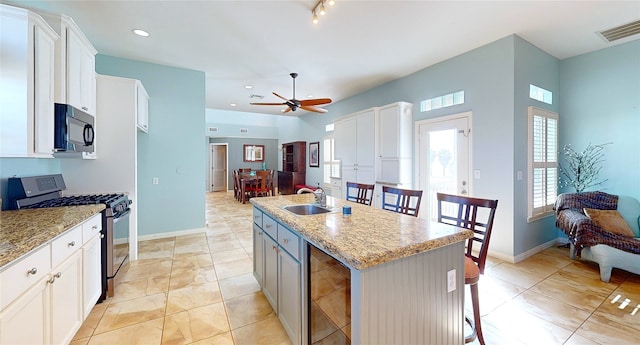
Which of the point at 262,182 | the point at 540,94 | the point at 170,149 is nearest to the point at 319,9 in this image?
the point at 170,149


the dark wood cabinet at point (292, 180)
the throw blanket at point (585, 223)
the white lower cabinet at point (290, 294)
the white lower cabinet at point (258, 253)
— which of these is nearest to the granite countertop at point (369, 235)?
the white lower cabinet at point (290, 294)

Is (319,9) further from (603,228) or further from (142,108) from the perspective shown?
(603,228)

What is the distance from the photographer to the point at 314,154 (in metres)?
7.91

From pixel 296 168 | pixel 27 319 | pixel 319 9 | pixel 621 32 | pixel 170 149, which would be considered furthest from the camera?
pixel 296 168

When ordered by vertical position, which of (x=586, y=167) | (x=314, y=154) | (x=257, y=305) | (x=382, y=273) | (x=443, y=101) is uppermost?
(x=443, y=101)

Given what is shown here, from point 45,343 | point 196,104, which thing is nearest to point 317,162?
point 196,104

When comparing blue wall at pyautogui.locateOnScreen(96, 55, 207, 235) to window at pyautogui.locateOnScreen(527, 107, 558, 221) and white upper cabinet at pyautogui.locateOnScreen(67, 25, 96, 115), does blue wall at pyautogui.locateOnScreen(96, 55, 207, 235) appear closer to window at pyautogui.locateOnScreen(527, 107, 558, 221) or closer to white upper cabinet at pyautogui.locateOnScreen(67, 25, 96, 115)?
white upper cabinet at pyautogui.locateOnScreen(67, 25, 96, 115)

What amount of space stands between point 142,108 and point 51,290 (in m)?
2.97

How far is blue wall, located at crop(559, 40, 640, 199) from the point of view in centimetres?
335

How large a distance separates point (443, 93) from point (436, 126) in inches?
20.4

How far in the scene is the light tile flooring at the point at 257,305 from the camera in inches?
75.4

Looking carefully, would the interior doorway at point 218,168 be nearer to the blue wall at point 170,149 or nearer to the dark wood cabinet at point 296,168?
the dark wood cabinet at point 296,168

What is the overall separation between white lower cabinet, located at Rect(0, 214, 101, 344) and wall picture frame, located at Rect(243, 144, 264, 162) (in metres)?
9.03

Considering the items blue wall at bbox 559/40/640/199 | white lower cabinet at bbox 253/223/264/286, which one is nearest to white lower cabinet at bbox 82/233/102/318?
white lower cabinet at bbox 253/223/264/286
